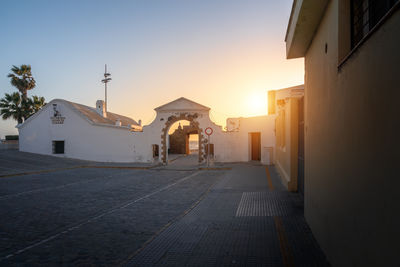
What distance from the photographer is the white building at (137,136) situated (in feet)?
75.7

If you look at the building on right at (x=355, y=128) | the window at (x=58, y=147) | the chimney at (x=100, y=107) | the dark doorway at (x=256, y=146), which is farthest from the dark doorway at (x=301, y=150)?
the chimney at (x=100, y=107)

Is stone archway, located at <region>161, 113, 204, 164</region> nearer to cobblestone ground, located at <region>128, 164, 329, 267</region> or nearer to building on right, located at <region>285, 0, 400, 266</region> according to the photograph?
cobblestone ground, located at <region>128, 164, 329, 267</region>

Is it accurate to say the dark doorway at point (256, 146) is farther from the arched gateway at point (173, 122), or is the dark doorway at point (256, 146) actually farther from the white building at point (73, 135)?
the white building at point (73, 135)

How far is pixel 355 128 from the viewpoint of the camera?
3.20 meters

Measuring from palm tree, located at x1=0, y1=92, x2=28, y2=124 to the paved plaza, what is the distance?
83.1 feet

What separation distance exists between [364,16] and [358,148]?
6.31ft

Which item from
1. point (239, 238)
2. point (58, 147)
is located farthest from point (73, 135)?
point (239, 238)

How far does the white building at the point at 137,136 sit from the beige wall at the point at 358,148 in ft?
53.6

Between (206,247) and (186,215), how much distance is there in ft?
7.83

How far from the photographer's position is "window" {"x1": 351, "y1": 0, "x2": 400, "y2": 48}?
323cm

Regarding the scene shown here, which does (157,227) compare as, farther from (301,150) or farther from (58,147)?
(58,147)

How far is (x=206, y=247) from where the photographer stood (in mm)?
5293

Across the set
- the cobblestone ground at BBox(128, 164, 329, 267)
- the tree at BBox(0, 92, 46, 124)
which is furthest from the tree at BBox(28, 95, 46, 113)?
the cobblestone ground at BBox(128, 164, 329, 267)

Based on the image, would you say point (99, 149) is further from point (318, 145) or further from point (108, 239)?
point (318, 145)
